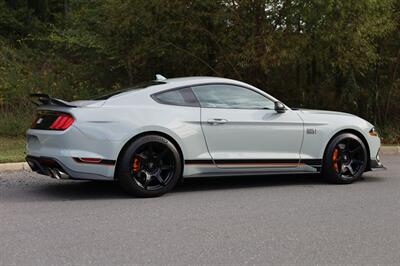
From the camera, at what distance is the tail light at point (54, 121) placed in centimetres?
670

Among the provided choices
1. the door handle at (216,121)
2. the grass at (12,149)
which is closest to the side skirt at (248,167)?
the door handle at (216,121)

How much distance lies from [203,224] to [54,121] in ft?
7.74

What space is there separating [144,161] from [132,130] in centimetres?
42

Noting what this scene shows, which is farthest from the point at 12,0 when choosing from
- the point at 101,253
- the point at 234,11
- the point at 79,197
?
the point at 101,253

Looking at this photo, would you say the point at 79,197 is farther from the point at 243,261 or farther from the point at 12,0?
the point at 12,0

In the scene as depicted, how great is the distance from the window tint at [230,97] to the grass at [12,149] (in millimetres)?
3748

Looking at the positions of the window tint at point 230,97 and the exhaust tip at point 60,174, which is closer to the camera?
the exhaust tip at point 60,174

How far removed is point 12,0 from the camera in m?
27.0

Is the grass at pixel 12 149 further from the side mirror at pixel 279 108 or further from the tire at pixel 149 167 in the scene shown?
the side mirror at pixel 279 108

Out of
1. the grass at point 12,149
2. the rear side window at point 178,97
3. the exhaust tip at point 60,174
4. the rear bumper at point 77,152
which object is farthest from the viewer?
the grass at point 12,149

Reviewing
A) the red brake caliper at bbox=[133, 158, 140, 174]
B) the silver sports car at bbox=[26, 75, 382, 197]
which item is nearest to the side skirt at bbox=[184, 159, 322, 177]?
the silver sports car at bbox=[26, 75, 382, 197]

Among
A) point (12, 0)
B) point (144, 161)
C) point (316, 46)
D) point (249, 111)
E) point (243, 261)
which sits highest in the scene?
point (12, 0)

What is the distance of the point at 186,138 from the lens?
7.08 metres

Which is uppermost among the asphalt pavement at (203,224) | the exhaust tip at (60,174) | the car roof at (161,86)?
the car roof at (161,86)
